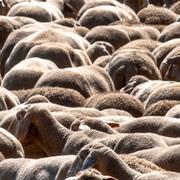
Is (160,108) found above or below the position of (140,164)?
below

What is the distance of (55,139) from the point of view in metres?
12.3

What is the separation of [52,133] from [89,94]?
533cm

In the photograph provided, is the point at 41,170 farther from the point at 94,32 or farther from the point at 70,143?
the point at 94,32

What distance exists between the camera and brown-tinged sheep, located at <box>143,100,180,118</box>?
14719mm

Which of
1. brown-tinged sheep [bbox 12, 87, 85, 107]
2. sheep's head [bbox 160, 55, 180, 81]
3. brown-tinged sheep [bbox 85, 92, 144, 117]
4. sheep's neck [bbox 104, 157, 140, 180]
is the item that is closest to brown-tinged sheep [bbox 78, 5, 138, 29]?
sheep's head [bbox 160, 55, 180, 81]

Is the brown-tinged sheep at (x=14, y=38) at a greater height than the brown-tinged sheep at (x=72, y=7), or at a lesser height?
greater

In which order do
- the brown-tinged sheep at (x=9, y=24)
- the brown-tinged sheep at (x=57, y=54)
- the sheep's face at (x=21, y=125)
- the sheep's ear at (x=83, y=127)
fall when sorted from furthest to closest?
the brown-tinged sheep at (x=9, y=24), the brown-tinged sheep at (x=57, y=54), the sheep's face at (x=21, y=125), the sheep's ear at (x=83, y=127)

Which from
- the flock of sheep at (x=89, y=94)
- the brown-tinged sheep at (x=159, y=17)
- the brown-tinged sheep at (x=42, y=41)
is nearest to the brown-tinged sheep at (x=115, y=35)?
the flock of sheep at (x=89, y=94)

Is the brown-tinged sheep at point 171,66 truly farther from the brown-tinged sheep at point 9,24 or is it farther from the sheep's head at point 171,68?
the brown-tinged sheep at point 9,24

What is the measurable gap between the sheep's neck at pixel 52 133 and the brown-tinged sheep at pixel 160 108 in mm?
2653

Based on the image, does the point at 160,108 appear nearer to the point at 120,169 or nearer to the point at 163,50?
the point at 120,169

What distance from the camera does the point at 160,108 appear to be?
1479cm

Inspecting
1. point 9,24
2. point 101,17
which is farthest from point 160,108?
point 101,17

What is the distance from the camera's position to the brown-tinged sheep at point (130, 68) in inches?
764
